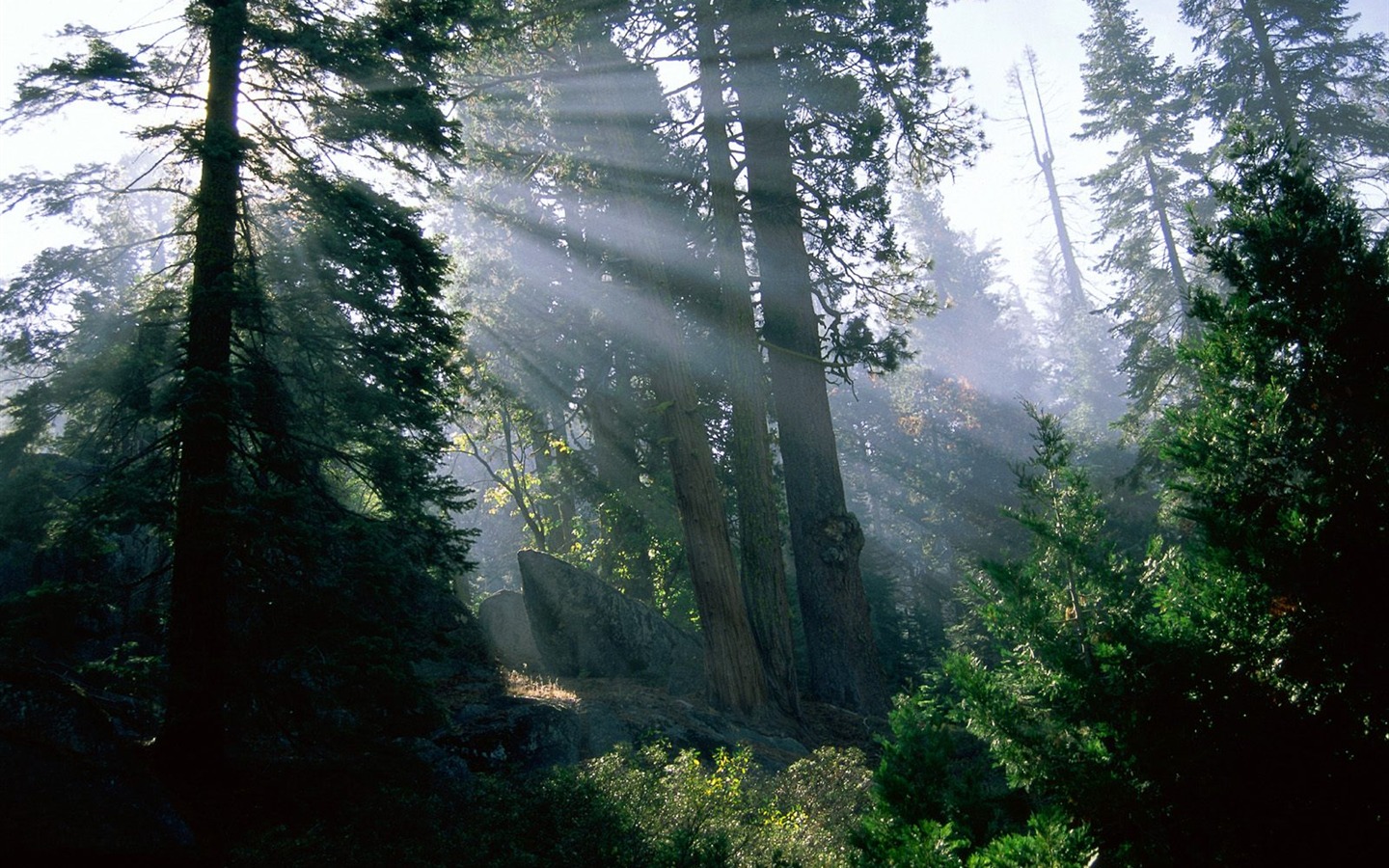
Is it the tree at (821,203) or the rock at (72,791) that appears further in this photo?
the tree at (821,203)

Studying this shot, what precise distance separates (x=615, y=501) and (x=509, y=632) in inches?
147

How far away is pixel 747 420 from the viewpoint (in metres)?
11.3

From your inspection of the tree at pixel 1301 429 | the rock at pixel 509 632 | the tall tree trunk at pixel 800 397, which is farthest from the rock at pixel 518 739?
the tree at pixel 1301 429

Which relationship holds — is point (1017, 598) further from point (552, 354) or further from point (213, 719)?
point (552, 354)

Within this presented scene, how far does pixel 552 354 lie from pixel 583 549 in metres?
5.47

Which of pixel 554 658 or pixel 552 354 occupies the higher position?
pixel 552 354

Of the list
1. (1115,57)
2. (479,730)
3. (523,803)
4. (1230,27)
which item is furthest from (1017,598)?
(1115,57)

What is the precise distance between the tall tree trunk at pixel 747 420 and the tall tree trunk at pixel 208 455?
596cm

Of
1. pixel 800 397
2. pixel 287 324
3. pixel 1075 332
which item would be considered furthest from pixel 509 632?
pixel 1075 332

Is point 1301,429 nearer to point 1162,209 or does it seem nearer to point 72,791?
point 72,791

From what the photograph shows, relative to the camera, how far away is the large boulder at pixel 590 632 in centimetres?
1272

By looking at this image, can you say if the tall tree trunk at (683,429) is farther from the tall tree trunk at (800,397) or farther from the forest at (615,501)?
the tall tree trunk at (800,397)

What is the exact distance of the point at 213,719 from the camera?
6.14 metres

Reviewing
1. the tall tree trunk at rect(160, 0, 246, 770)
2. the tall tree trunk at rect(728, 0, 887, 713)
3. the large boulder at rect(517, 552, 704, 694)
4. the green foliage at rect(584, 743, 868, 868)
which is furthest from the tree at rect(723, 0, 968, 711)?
the tall tree trunk at rect(160, 0, 246, 770)
